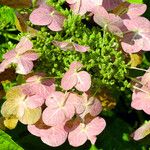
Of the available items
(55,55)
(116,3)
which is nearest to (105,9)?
(116,3)

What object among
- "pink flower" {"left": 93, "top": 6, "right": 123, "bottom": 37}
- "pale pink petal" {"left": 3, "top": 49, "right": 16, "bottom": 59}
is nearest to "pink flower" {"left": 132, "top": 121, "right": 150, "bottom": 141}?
"pink flower" {"left": 93, "top": 6, "right": 123, "bottom": 37}

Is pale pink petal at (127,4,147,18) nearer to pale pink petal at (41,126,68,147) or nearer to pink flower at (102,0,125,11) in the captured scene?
pink flower at (102,0,125,11)

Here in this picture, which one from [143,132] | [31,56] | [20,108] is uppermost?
[31,56]

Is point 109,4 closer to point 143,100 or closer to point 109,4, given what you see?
point 109,4

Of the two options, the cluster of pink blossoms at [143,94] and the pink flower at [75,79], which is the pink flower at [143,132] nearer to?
the cluster of pink blossoms at [143,94]

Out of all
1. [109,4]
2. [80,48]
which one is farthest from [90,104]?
[109,4]

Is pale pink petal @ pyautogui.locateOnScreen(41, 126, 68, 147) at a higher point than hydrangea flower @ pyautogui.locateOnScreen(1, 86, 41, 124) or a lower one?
lower

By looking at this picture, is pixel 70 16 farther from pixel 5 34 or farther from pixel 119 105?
pixel 119 105
